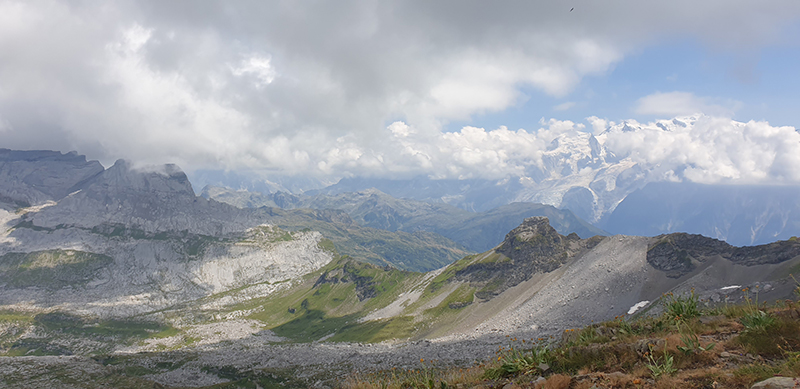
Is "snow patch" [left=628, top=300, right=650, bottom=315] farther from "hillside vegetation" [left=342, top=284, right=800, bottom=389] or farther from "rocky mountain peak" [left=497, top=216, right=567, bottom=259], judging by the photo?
"hillside vegetation" [left=342, top=284, right=800, bottom=389]

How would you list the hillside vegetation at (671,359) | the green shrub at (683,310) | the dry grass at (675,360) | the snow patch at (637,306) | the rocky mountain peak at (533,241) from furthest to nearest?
1. the rocky mountain peak at (533,241)
2. the snow patch at (637,306)
3. the green shrub at (683,310)
4. the hillside vegetation at (671,359)
5. the dry grass at (675,360)

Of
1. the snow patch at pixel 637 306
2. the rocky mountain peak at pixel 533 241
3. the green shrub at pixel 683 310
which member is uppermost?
the green shrub at pixel 683 310

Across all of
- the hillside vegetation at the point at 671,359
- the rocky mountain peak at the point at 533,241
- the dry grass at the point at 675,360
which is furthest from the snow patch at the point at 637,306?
the dry grass at the point at 675,360

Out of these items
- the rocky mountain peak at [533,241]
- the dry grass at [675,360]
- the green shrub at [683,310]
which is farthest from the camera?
the rocky mountain peak at [533,241]

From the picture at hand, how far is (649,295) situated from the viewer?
342ft

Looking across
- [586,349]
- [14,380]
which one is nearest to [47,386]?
[14,380]

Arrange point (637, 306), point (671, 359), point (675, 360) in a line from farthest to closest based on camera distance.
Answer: point (637, 306) < point (675, 360) < point (671, 359)

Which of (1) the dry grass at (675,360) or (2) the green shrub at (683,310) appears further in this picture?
(2) the green shrub at (683,310)

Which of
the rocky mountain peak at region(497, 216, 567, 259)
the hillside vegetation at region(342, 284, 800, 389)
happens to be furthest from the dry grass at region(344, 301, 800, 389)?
the rocky mountain peak at region(497, 216, 567, 259)

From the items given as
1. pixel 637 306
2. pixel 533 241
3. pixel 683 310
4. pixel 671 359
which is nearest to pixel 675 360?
pixel 671 359

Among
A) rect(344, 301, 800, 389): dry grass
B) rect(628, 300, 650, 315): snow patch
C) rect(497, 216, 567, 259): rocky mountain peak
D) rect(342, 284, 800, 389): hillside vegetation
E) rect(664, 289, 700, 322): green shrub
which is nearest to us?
rect(344, 301, 800, 389): dry grass

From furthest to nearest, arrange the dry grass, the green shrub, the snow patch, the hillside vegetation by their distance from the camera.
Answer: the snow patch < the green shrub < the hillside vegetation < the dry grass

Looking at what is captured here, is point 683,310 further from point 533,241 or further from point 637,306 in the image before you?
point 533,241

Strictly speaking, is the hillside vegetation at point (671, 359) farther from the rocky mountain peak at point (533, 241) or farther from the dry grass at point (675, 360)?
the rocky mountain peak at point (533, 241)
